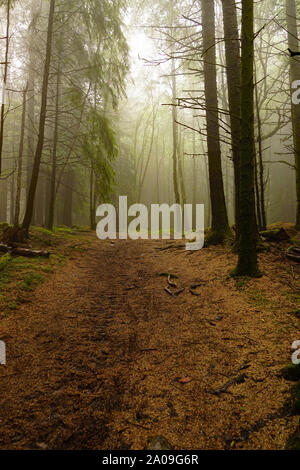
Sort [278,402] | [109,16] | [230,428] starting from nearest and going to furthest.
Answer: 1. [230,428]
2. [278,402]
3. [109,16]

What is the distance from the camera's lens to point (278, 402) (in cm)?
216

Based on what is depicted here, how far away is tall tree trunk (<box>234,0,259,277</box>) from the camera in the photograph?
4427mm

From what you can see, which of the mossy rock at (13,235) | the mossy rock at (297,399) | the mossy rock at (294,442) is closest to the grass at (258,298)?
the mossy rock at (297,399)

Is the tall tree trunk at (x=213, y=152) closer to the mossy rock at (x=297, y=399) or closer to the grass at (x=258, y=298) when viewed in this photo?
the grass at (x=258, y=298)

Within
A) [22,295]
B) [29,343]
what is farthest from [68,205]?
[29,343]

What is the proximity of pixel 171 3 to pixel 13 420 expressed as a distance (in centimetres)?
1400

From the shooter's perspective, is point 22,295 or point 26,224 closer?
point 22,295

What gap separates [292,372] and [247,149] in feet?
11.7

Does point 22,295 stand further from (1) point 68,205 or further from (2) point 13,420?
(1) point 68,205

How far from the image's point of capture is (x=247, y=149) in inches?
181

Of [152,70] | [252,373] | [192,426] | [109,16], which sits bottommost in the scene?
[192,426]

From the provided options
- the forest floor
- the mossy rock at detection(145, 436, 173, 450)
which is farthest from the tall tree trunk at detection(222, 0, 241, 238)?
the mossy rock at detection(145, 436, 173, 450)

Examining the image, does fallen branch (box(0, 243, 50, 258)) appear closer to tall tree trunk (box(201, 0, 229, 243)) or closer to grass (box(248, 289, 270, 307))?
tall tree trunk (box(201, 0, 229, 243))

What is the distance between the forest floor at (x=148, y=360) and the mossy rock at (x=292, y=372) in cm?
6
